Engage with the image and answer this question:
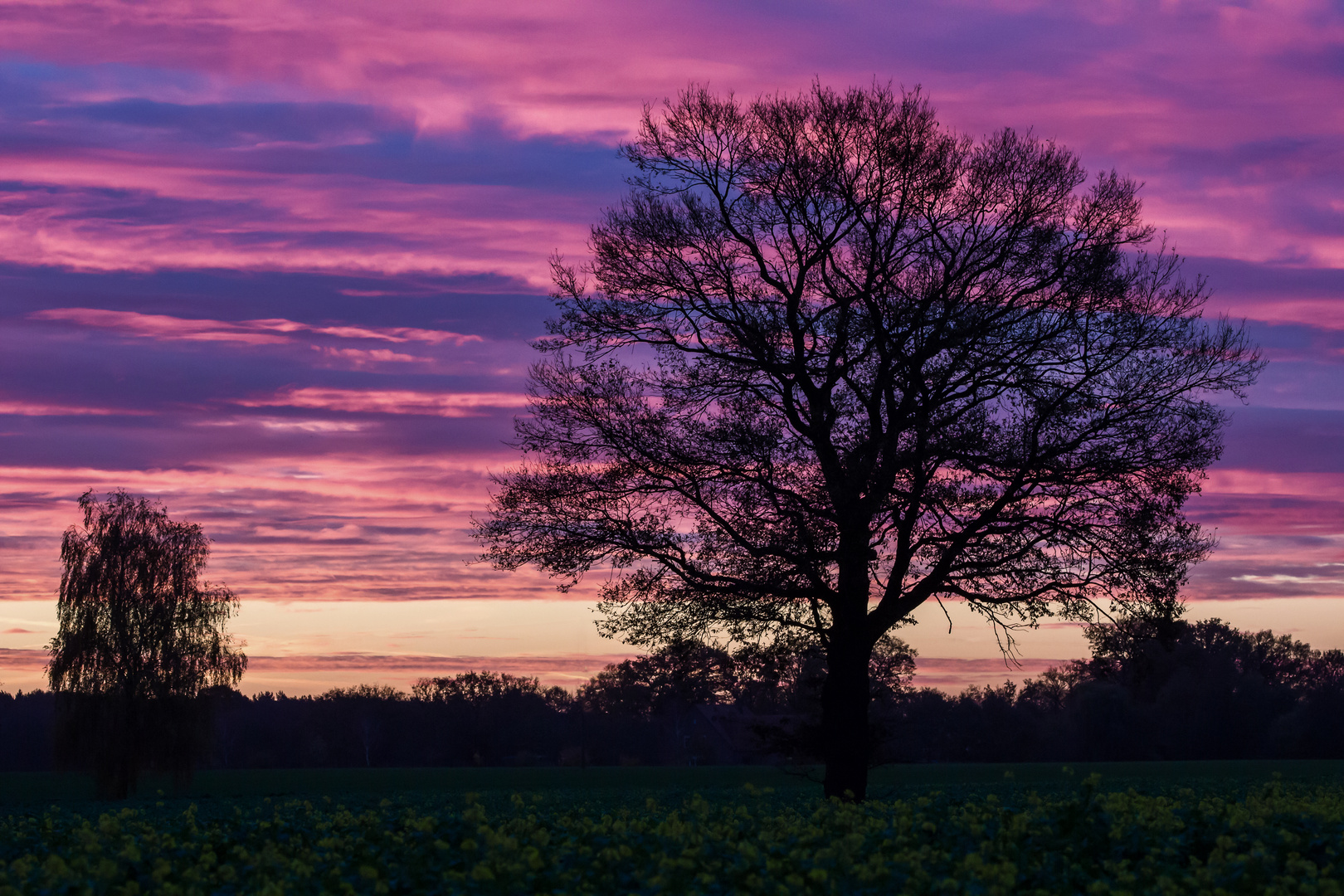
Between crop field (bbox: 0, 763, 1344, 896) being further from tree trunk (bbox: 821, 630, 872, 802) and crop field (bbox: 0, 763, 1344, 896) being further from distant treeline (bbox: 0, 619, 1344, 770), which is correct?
distant treeline (bbox: 0, 619, 1344, 770)

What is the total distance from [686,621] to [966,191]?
9627 mm

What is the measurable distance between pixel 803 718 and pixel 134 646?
34407mm

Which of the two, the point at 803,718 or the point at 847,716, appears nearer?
the point at 847,716

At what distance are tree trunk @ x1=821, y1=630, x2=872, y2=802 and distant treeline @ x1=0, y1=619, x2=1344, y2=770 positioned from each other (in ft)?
102

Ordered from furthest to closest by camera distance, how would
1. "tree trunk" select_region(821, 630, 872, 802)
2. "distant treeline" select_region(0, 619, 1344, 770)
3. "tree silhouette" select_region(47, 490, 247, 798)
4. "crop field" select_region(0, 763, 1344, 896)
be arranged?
"distant treeline" select_region(0, 619, 1344, 770), "tree silhouette" select_region(47, 490, 247, 798), "tree trunk" select_region(821, 630, 872, 802), "crop field" select_region(0, 763, 1344, 896)

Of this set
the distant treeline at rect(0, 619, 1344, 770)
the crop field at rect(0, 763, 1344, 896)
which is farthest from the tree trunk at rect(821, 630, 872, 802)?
the distant treeline at rect(0, 619, 1344, 770)

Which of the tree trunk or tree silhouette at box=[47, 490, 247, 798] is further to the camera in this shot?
tree silhouette at box=[47, 490, 247, 798]

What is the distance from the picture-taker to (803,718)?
208ft

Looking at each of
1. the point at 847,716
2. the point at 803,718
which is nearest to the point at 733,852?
the point at 847,716

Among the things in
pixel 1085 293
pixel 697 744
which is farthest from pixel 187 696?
pixel 697 744

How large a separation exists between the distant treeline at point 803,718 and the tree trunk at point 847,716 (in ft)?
102

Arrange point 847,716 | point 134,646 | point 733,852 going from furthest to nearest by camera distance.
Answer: point 134,646, point 847,716, point 733,852

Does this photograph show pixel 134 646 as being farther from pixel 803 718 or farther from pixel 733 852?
pixel 733 852

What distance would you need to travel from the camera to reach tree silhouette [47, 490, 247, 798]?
1834 inches
